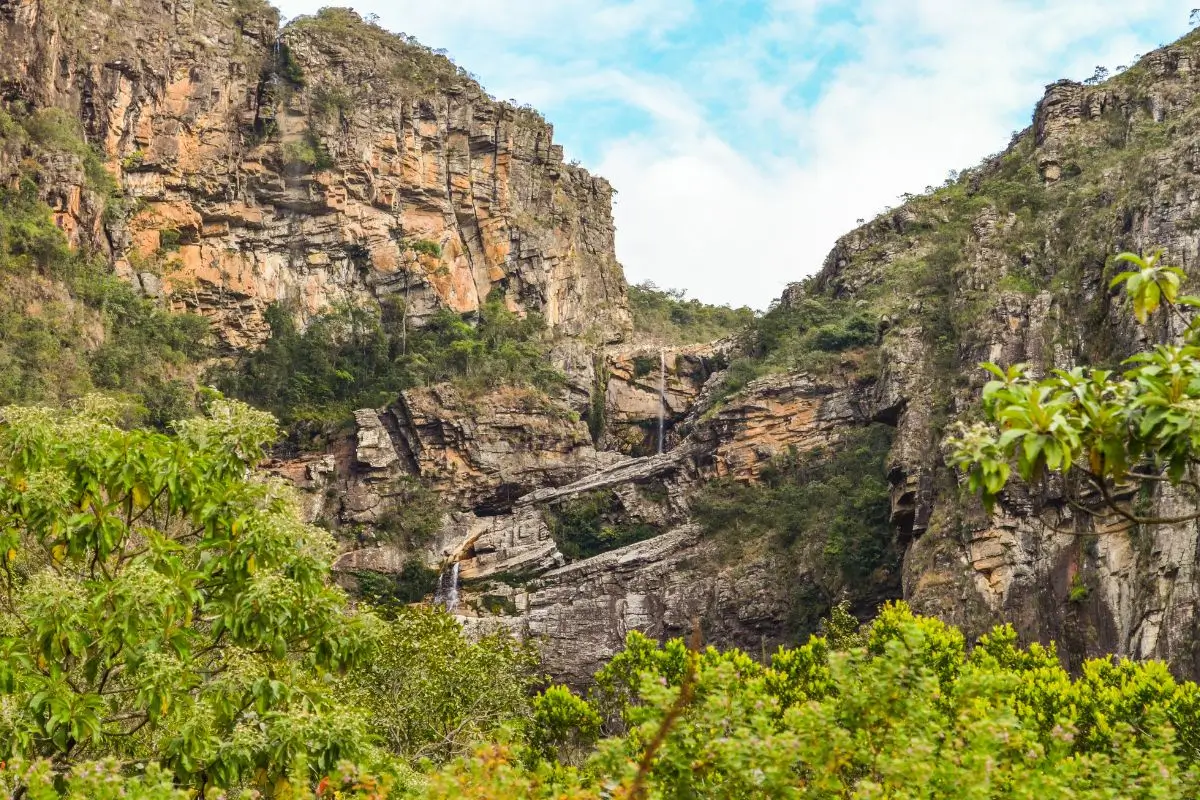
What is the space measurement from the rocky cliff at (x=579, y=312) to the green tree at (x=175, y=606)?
76.6 feet

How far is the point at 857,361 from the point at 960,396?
9220 mm

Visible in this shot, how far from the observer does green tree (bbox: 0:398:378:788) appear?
723 centimetres

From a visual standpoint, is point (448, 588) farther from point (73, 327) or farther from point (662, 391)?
point (73, 327)

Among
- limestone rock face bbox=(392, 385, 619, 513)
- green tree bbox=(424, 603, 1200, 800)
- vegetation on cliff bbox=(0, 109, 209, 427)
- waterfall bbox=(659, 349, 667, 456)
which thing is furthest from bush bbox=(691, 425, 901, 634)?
Result: green tree bbox=(424, 603, 1200, 800)

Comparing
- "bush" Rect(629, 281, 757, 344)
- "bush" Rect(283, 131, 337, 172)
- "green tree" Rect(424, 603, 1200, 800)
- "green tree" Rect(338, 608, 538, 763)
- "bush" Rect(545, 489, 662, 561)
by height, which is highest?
"bush" Rect(283, 131, 337, 172)

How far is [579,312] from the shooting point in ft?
182

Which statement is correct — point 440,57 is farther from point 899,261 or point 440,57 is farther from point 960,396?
point 960,396

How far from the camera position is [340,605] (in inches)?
324

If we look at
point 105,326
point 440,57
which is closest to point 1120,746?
point 105,326

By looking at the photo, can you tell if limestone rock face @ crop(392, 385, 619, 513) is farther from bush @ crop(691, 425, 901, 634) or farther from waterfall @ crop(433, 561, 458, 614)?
bush @ crop(691, 425, 901, 634)

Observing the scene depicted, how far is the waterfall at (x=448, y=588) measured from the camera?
41875 mm

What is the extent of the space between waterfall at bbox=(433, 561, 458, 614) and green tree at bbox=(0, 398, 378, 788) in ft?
111

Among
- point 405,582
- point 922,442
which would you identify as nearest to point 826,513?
point 922,442

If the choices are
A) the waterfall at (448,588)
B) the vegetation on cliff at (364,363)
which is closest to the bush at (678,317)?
the vegetation on cliff at (364,363)
